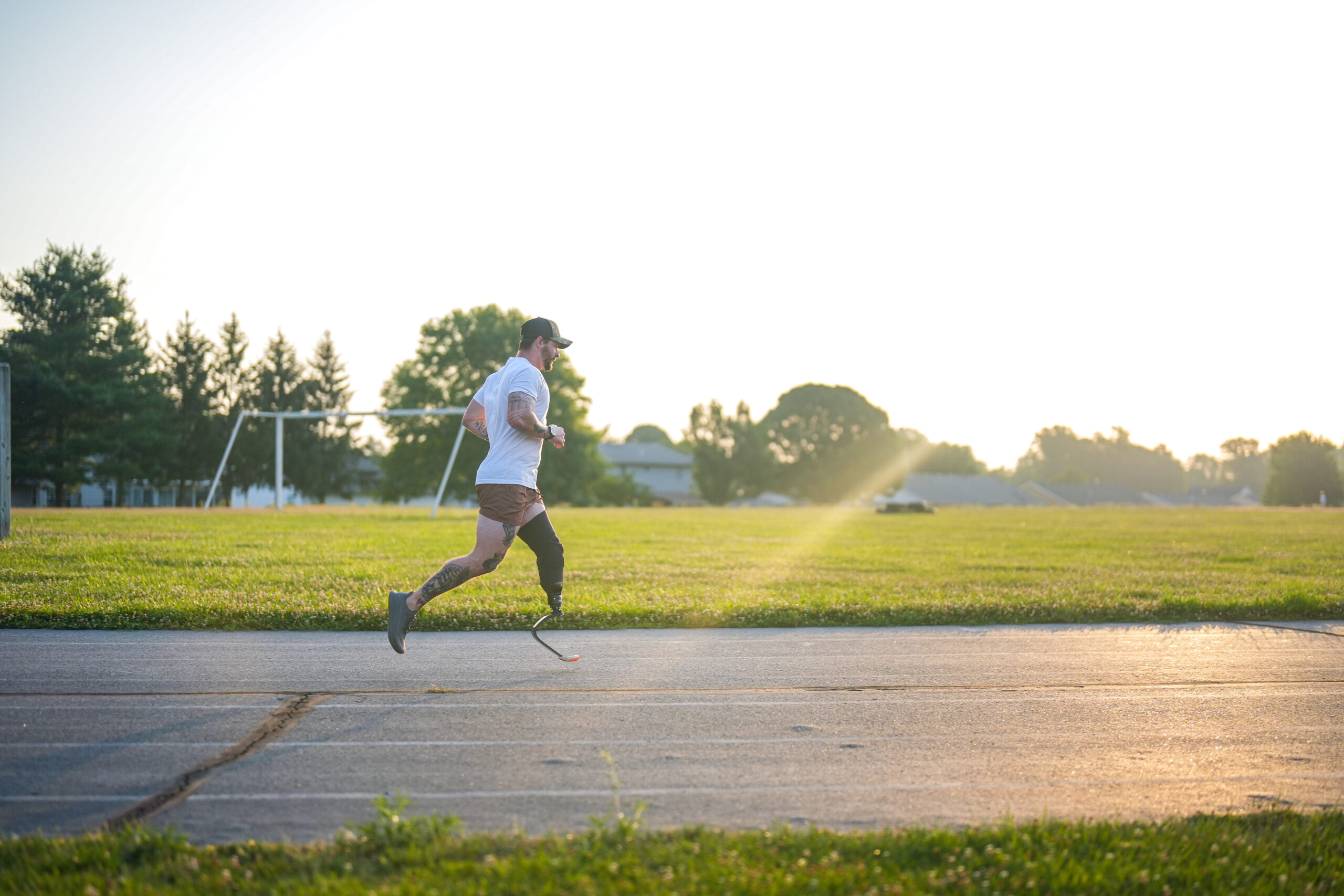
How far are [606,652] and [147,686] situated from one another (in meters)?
3.11

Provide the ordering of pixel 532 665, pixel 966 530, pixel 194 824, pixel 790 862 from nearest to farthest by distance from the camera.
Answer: pixel 790 862, pixel 194 824, pixel 532 665, pixel 966 530

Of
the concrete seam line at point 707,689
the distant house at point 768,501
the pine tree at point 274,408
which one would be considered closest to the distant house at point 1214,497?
the distant house at point 768,501

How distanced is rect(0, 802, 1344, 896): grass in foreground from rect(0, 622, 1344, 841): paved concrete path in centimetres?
24

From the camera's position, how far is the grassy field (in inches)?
357

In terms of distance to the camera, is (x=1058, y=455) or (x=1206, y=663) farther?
(x=1058, y=455)

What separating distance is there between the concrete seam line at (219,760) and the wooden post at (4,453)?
13.6m

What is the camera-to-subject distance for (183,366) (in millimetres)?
65125

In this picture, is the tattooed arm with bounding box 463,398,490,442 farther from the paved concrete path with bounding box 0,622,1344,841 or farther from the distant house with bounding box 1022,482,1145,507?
the distant house with bounding box 1022,482,1145,507

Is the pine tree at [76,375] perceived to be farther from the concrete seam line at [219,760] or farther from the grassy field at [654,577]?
the concrete seam line at [219,760]

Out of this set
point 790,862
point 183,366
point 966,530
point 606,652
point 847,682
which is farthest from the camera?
point 183,366

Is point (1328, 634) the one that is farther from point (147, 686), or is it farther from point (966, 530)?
point (966, 530)

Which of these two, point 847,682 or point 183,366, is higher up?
point 183,366

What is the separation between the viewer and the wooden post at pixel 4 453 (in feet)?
51.4

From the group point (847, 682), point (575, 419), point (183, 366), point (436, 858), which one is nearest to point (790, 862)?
point (436, 858)
